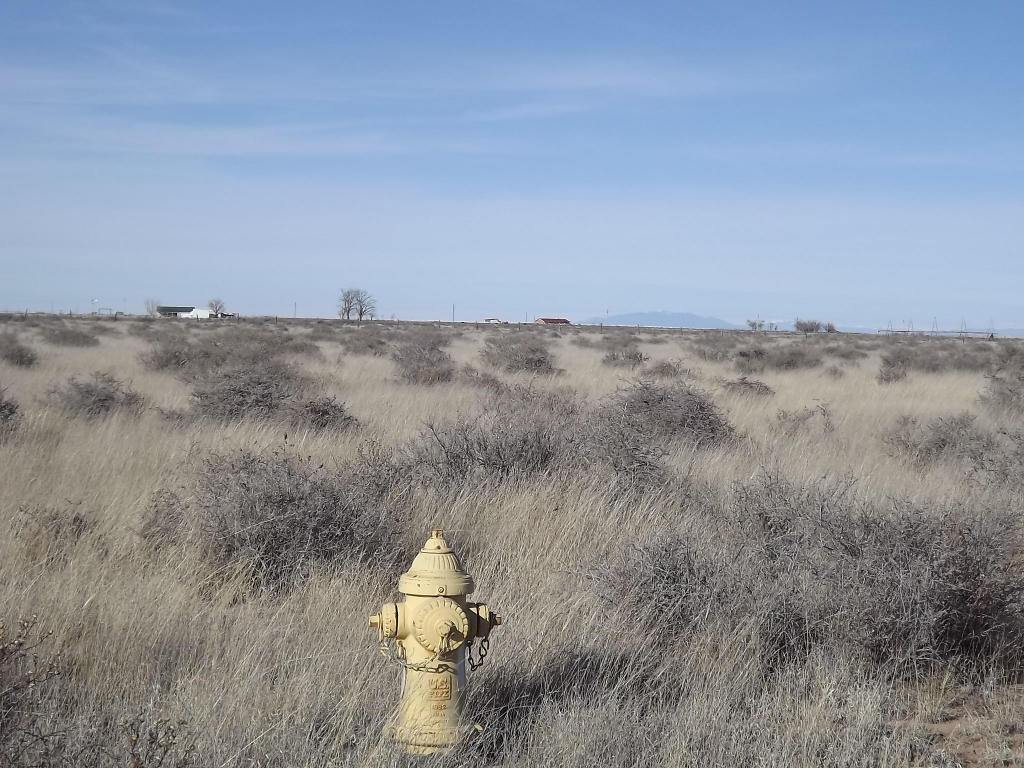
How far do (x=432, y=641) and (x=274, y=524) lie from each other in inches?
94.3

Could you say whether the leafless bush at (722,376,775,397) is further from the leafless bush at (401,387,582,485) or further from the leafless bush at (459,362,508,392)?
the leafless bush at (401,387,582,485)

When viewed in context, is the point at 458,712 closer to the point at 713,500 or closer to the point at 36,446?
the point at 713,500

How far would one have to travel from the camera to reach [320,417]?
37.1ft

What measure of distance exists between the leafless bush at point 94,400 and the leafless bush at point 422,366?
Result: 6.48 m

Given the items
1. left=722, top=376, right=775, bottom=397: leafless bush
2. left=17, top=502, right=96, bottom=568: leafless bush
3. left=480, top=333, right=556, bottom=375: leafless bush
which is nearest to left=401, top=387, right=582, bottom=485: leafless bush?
left=17, top=502, right=96, bottom=568: leafless bush

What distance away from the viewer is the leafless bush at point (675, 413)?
35.9 feet

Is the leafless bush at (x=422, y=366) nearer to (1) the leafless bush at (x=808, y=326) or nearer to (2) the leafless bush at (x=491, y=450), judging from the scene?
(2) the leafless bush at (x=491, y=450)

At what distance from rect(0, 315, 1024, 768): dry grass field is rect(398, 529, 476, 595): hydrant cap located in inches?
23.6

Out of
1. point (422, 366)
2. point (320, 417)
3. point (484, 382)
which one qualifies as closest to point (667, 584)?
point (320, 417)

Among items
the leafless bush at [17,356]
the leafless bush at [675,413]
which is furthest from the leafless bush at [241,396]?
the leafless bush at [17,356]

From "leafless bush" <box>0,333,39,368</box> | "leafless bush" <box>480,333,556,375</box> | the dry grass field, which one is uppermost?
"leafless bush" <box>480,333,556,375</box>

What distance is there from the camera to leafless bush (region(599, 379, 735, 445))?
10.9m

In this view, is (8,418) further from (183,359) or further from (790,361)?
(790,361)

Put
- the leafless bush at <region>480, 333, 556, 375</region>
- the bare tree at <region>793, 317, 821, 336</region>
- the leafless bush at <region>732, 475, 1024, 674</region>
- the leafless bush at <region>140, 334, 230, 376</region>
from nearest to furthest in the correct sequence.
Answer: the leafless bush at <region>732, 475, 1024, 674</region>
the leafless bush at <region>140, 334, 230, 376</region>
the leafless bush at <region>480, 333, 556, 375</region>
the bare tree at <region>793, 317, 821, 336</region>
